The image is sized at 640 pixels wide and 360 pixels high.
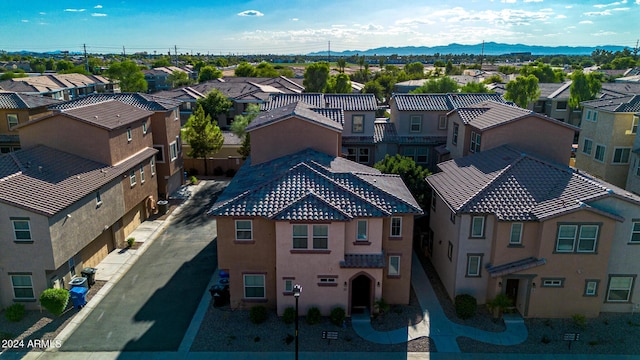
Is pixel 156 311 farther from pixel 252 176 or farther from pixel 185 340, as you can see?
pixel 252 176

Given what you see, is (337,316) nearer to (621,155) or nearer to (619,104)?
(621,155)

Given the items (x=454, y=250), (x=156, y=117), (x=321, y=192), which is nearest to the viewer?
(x=321, y=192)

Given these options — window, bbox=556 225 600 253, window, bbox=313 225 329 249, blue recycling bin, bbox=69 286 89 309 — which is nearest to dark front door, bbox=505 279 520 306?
window, bbox=556 225 600 253

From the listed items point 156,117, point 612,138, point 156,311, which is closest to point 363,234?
point 156,311

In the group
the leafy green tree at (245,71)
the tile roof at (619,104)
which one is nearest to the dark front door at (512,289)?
the tile roof at (619,104)

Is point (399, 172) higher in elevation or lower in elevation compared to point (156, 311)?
higher

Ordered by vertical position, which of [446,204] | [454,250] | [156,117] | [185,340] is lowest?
[185,340]

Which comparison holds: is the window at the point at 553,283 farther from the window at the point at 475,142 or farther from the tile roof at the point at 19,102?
the tile roof at the point at 19,102

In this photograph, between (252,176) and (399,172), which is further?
(399,172)
